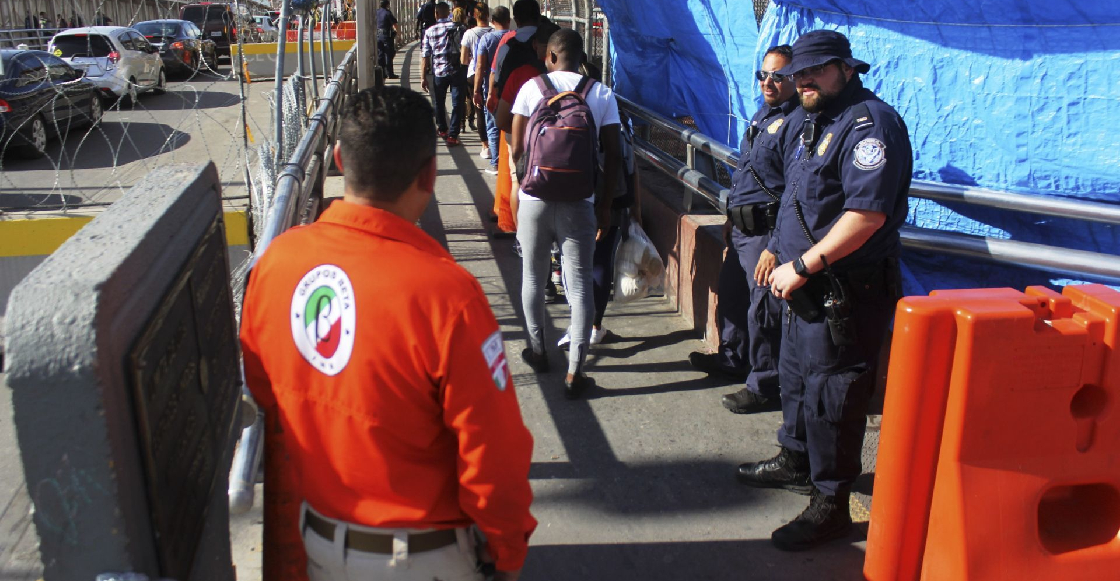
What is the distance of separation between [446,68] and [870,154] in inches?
331

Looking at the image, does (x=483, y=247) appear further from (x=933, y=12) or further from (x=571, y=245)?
(x=933, y=12)

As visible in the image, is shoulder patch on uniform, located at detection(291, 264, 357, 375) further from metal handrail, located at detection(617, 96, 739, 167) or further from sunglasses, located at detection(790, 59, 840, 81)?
metal handrail, located at detection(617, 96, 739, 167)

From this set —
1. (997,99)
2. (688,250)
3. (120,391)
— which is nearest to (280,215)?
(120,391)

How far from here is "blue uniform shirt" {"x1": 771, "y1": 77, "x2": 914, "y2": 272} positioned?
292 cm

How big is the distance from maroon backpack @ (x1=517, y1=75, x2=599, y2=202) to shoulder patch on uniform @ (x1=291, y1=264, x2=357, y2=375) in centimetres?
261

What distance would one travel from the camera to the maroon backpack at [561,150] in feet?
13.8

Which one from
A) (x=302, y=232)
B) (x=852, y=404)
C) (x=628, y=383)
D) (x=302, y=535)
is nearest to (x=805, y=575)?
(x=852, y=404)

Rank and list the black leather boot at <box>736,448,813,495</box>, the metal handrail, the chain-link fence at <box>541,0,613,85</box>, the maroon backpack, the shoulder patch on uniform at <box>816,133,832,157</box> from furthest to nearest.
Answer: the chain-link fence at <box>541,0,613,85</box> < the metal handrail < the maroon backpack < the black leather boot at <box>736,448,813,495</box> < the shoulder patch on uniform at <box>816,133,832,157</box>

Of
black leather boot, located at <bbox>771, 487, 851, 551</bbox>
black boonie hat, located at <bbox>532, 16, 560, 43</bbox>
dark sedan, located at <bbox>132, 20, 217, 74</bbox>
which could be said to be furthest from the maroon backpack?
dark sedan, located at <bbox>132, 20, 217, 74</bbox>

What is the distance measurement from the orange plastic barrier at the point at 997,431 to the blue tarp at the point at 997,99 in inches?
37.8

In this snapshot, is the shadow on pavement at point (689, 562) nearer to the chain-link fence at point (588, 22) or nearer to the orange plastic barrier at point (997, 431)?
the orange plastic barrier at point (997, 431)

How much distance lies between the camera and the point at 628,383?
4.88 meters

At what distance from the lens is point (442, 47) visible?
1058 centimetres

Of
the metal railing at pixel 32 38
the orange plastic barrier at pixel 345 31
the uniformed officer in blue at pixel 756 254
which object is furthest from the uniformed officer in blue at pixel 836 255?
the orange plastic barrier at pixel 345 31
